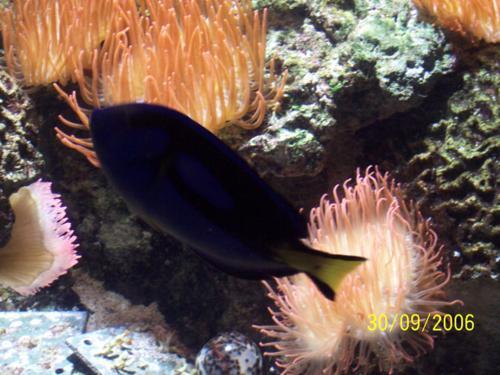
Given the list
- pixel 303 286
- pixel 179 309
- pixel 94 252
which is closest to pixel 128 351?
pixel 179 309

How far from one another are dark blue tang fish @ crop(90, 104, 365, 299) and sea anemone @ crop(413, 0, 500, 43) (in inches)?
82.5

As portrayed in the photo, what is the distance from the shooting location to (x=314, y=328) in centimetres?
228

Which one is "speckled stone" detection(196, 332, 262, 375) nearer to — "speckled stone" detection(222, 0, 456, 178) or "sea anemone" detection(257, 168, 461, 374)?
"sea anemone" detection(257, 168, 461, 374)

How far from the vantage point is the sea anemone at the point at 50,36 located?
8.49 ft

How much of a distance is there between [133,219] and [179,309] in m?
0.67

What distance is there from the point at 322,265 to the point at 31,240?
1294 millimetres

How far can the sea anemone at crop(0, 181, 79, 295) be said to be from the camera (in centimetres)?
173

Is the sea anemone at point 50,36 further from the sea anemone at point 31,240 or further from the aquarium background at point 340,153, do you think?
the sea anemone at point 31,240

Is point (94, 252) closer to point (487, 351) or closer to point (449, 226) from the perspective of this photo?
point (449, 226)

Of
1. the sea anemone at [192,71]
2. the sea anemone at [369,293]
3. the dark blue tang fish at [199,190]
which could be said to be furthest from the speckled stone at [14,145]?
the dark blue tang fish at [199,190]

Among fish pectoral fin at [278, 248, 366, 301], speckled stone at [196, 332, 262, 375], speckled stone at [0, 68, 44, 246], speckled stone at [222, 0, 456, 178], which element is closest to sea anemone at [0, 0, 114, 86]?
speckled stone at [0, 68, 44, 246]

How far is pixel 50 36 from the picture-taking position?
8.64ft

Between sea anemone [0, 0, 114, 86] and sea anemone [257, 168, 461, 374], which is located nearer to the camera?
sea anemone [257, 168, 461, 374]

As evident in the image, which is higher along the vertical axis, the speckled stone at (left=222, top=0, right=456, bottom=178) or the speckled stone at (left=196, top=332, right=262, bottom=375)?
the speckled stone at (left=222, top=0, right=456, bottom=178)
